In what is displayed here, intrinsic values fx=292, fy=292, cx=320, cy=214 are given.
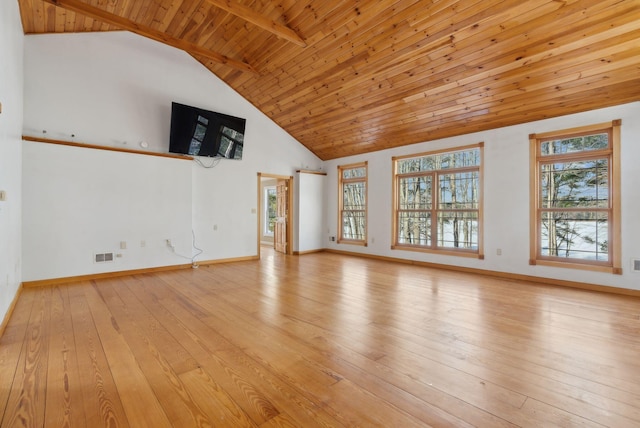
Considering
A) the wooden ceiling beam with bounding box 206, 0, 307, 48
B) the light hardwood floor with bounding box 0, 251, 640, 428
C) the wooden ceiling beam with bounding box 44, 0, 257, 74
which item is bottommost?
the light hardwood floor with bounding box 0, 251, 640, 428

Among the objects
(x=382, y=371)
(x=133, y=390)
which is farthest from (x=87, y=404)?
(x=382, y=371)

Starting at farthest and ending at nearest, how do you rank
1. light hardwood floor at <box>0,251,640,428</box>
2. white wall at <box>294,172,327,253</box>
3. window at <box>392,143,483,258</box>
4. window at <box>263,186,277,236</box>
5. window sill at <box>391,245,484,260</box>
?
window at <box>263,186,277,236</box>, white wall at <box>294,172,327,253</box>, window at <box>392,143,483,258</box>, window sill at <box>391,245,484,260</box>, light hardwood floor at <box>0,251,640,428</box>

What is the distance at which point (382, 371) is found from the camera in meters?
2.02

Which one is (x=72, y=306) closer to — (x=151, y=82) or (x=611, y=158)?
(x=151, y=82)

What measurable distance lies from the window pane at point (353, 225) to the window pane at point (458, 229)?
2.00 metres

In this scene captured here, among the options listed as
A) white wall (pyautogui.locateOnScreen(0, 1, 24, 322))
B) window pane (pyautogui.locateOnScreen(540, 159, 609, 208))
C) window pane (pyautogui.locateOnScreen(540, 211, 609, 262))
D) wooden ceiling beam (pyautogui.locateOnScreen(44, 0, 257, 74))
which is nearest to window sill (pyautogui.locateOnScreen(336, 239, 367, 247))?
window pane (pyautogui.locateOnScreen(540, 211, 609, 262))

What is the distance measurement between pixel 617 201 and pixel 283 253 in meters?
6.43

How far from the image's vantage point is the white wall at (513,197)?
12.9 feet

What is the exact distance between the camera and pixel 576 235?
14.7 feet

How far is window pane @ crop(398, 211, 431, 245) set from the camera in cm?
623

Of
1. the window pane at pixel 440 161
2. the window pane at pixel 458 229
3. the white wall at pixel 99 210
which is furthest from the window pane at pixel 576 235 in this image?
the white wall at pixel 99 210

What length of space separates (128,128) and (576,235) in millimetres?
7614

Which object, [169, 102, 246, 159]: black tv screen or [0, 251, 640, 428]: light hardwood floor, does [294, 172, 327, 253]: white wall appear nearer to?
[169, 102, 246, 159]: black tv screen

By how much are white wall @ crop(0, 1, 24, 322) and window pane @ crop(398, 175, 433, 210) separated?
6229 mm
